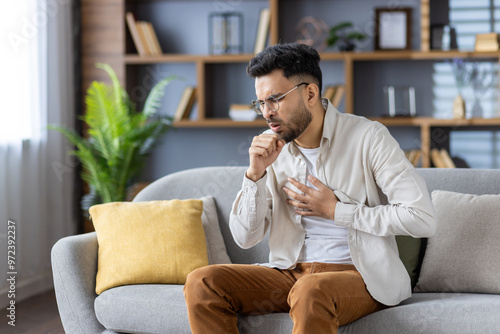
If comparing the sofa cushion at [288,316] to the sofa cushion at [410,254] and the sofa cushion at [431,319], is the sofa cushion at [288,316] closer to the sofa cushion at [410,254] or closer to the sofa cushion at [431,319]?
the sofa cushion at [431,319]

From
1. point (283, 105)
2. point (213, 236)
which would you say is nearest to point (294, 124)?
point (283, 105)

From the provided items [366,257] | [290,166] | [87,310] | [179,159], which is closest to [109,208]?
[87,310]

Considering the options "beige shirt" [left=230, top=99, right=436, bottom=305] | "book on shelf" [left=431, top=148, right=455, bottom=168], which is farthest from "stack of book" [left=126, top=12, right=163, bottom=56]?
"beige shirt" [left=230, top=99, right=436, bottom=305]

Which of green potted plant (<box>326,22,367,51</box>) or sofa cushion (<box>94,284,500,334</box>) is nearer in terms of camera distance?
sofa cushion (<box>94,284,500,334</box>)

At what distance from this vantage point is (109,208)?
2.39 m

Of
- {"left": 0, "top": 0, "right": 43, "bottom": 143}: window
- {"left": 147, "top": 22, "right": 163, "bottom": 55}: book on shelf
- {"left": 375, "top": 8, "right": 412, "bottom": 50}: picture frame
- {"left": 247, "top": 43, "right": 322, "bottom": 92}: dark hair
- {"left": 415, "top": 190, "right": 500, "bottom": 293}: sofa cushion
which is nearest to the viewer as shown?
{"left": 247, "top": 43, "right": 322, "bottom": 92}: dark hair

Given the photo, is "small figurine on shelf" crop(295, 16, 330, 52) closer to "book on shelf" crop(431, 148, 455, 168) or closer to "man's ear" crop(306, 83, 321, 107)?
"book on shelf" crop(431, 148, 455, 168)

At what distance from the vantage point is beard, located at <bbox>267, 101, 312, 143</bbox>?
1.93 metres

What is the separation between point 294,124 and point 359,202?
32cm

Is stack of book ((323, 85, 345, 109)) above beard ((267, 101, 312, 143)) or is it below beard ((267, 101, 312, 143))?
above

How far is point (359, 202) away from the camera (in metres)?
1.96

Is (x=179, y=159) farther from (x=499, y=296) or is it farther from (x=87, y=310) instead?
(x=499, y=296)

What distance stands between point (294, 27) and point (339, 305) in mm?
2899

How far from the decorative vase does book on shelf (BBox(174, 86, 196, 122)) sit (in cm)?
177
